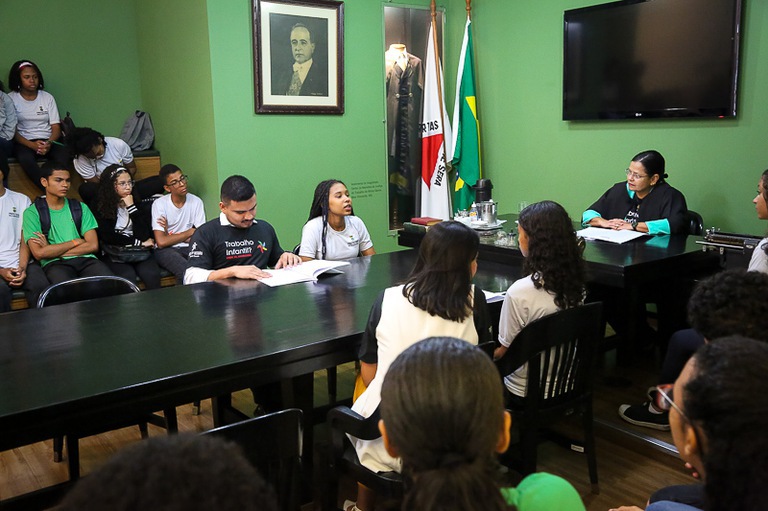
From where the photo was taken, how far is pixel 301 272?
2.91 metres

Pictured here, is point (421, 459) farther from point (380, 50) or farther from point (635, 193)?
point (380, 50)

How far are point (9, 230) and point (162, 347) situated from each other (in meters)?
2.78

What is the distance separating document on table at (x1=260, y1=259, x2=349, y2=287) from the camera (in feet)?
9.18

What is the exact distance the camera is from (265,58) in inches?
189

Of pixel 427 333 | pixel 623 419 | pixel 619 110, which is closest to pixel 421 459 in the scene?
pixel 427 333

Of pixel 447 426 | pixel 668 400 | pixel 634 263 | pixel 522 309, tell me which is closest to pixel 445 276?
pixel 522 309

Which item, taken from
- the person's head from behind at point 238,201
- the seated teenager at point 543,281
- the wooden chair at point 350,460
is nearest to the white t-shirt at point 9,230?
the person's head from behind at point 238,201

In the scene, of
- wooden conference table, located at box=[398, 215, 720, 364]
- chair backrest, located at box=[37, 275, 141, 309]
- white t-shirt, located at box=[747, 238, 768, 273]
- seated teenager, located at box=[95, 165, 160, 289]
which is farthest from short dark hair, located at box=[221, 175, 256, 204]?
white t-shirt, located at box=[747, 238, 768, 273]

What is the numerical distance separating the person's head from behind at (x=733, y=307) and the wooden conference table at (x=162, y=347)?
98cm

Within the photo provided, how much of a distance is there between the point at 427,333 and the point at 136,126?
443 cm

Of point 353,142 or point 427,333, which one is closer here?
point 427,333

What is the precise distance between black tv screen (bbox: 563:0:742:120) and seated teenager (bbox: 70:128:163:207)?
315 cm

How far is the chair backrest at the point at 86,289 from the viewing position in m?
2.78

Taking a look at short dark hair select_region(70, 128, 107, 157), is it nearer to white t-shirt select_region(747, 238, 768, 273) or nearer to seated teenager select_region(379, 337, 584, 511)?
white t-shirt select_region(747, 238, 768, 273)
